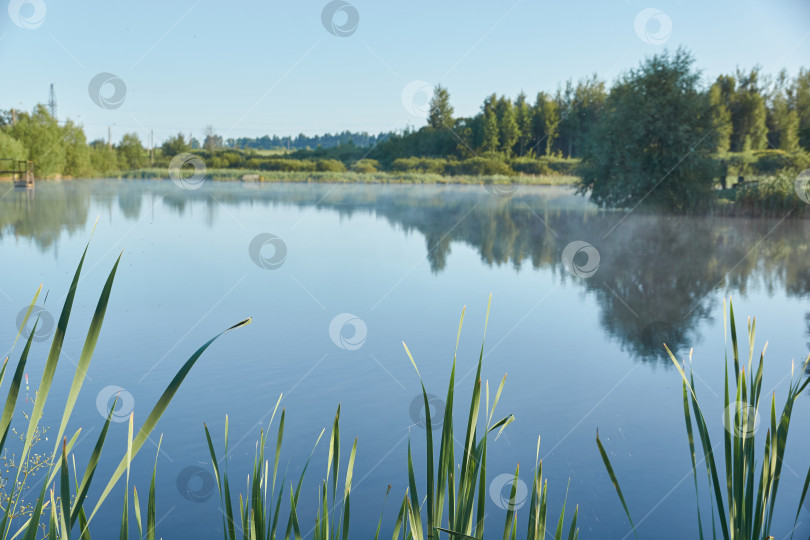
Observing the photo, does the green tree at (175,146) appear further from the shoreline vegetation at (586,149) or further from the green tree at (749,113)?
the green tree at (749,113)

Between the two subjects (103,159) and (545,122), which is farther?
(103,159)

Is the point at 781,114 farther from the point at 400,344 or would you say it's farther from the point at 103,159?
the point at 103,159

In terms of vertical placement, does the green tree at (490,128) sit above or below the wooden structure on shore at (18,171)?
above

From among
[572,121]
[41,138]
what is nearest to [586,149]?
[572,121]

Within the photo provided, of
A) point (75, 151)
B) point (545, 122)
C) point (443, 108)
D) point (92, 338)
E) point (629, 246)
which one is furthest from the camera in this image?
point (443, 108)

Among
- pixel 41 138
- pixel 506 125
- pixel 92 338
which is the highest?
pixel 506 125

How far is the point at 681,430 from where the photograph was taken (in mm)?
4809

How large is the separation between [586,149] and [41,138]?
31.8 metres

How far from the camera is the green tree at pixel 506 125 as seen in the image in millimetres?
41375

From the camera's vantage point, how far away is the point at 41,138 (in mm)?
37688

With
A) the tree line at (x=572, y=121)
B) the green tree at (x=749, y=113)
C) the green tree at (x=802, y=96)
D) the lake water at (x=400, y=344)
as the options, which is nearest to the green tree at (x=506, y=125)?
the tree line at (x=572, y=121)

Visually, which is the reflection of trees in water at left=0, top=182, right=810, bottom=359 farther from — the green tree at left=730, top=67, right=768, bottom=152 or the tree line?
the green tree at left=730, top=67, right=768, bottom=152

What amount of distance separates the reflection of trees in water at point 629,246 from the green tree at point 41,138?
591 inches

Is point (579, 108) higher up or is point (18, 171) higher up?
point (579, 108)
